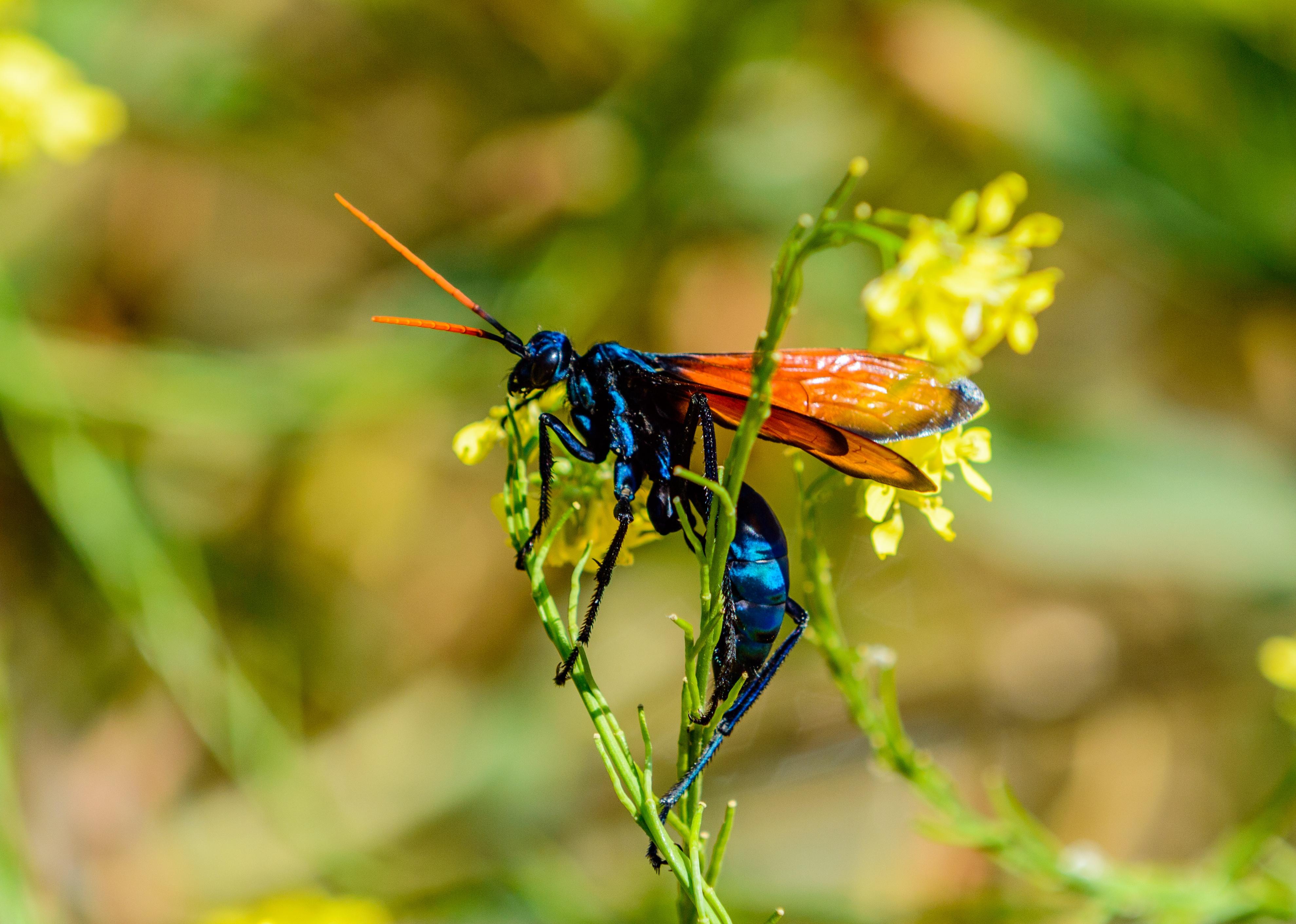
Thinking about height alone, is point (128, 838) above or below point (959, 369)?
above

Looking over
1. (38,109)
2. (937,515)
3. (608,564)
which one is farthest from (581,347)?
(937,515)

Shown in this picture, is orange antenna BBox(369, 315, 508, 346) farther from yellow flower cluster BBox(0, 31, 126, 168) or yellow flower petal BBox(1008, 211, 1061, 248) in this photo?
yellow flower cluster BBox(0, 31, 126, 168)

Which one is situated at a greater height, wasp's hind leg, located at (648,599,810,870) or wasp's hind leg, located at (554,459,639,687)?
wasp's hind leg, located at (554,459,639,687)

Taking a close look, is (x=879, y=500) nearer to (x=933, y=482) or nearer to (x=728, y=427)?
(x=933, y=482)

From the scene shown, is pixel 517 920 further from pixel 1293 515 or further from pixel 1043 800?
pixel 1293 515

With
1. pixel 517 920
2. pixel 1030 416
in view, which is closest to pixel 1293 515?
pixel 1030 416

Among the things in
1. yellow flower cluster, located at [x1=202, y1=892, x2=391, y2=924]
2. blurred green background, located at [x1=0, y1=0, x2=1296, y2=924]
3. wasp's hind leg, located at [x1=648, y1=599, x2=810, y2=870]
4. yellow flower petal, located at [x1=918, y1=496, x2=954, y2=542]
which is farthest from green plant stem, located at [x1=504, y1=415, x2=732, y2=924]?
blurred green background, located at [x1=0, y1=0, x2=1296, y2=924]

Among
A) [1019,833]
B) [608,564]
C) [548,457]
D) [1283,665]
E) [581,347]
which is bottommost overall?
[1019,833]
